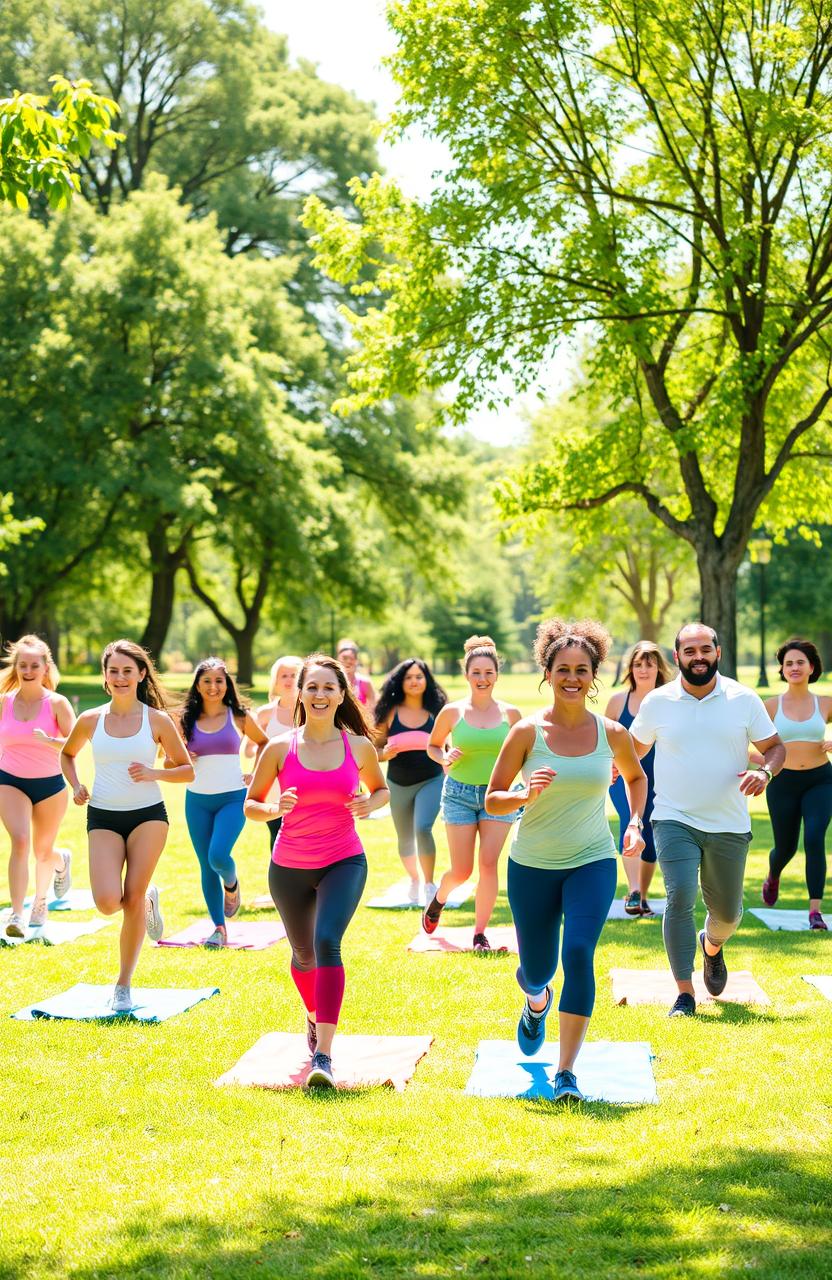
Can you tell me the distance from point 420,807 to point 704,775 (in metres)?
4.23

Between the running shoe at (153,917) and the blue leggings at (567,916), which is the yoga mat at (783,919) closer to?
the blue leggings at (567,916)

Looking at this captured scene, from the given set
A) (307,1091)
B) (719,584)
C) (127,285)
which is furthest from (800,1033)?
(127,285)

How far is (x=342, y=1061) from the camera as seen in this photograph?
686cm

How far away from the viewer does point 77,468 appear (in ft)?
117

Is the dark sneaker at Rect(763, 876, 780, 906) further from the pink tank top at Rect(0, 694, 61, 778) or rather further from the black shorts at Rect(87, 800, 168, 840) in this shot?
the pink tank top at Rect(0, 694, 61, 778)

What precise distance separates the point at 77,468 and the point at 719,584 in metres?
22.0

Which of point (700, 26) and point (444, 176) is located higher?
point (700, 26)

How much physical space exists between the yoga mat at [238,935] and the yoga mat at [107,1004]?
1372mm

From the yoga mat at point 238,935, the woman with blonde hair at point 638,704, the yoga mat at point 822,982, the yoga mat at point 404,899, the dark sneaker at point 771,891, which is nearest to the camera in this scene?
the yoga mat at point 822,982

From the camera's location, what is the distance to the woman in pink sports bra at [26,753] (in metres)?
10.1

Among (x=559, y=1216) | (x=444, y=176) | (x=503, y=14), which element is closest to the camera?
(x=559, y=1216)

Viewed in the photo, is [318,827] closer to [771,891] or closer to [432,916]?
[432,916]

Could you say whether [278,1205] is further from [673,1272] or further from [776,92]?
[776,92]

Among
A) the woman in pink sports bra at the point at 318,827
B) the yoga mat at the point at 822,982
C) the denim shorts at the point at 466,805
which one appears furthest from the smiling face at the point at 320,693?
the yoga mat at the point at 822,982
